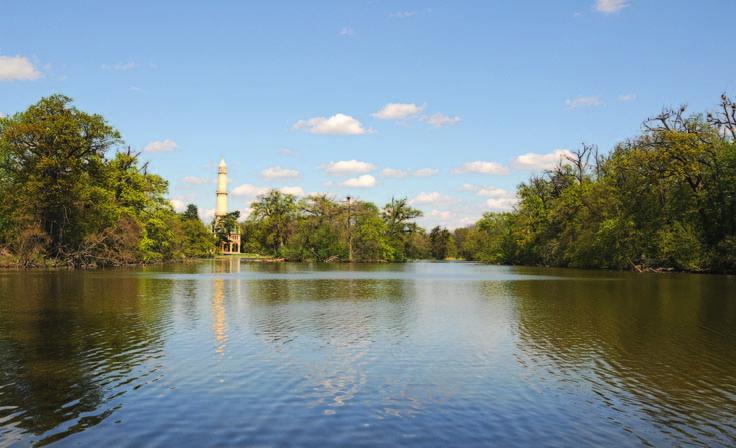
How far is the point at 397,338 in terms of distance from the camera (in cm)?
1841

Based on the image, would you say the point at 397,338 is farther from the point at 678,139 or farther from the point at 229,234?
the point at 229,234

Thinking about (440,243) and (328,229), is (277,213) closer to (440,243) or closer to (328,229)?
(328,229)

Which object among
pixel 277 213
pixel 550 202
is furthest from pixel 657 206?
pixel 277 213

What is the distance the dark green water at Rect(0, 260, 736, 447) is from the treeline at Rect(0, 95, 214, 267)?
129ft

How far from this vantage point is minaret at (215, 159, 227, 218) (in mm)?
167375

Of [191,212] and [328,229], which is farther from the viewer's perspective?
[191,212]

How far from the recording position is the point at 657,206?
62.0 m

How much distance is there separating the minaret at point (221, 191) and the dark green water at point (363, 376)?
14395 cm

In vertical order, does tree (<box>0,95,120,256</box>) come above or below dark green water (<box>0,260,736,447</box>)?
above

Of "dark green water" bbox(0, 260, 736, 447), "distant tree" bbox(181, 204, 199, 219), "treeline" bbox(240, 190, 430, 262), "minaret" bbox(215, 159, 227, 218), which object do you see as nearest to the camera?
"dark green water" bbox(0, 260, 736, 447)

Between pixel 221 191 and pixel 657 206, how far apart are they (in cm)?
13088

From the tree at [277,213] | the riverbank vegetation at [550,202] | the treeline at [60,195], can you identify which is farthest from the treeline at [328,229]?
the treeline at [60,195]

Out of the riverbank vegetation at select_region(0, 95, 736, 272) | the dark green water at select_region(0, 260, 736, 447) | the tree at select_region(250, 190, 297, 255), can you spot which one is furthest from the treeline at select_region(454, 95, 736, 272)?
the tree at select_region(250, 190, 297, 255)

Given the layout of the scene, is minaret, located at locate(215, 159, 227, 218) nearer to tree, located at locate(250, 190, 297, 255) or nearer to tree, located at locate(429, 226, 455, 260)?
tree, located at locate(250, 190, 297, 255)
